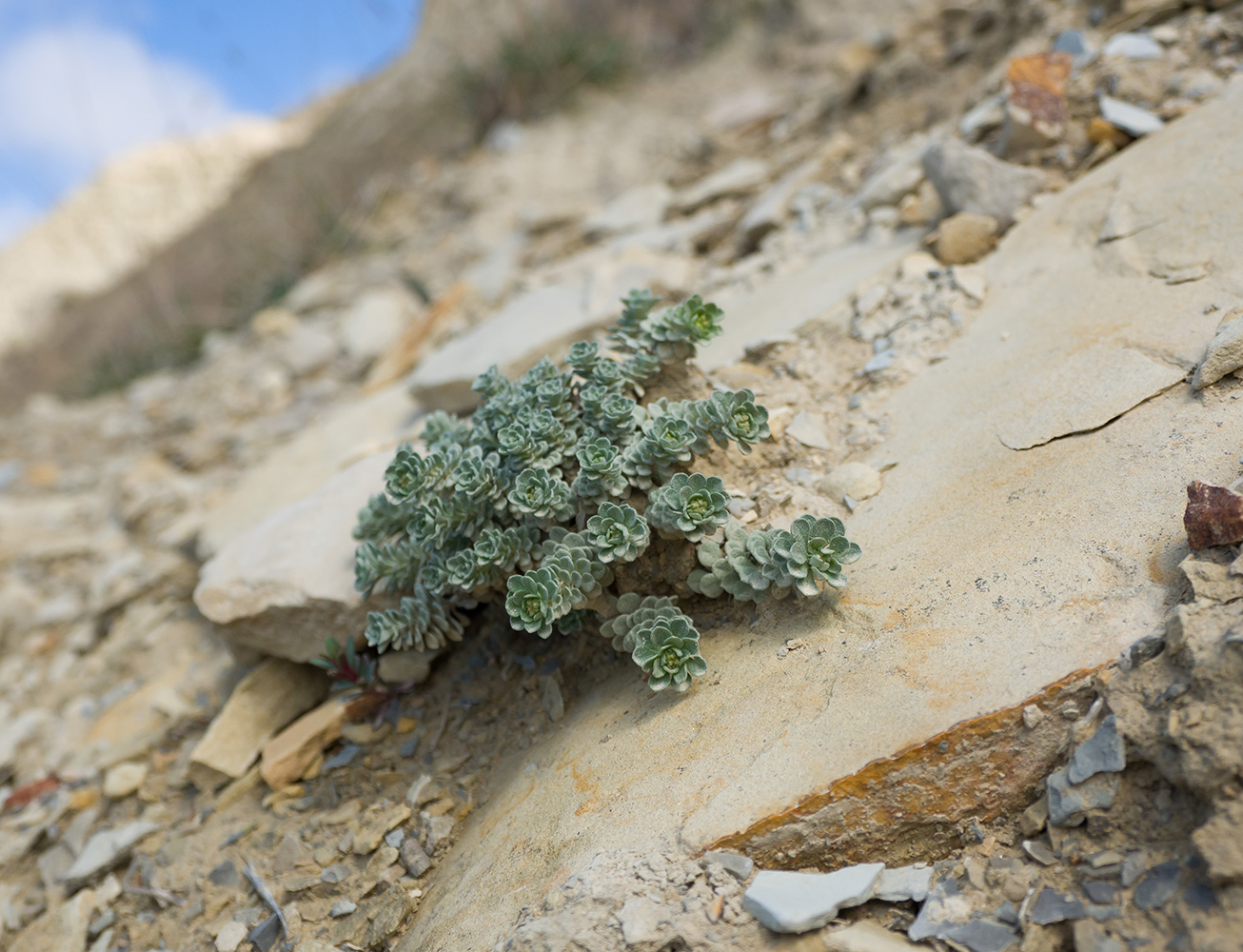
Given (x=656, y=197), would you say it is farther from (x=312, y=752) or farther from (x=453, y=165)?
(x=312, y=752)

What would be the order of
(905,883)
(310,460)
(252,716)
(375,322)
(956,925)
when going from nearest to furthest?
(956,925), (905,883), (252,716), (310,460), (375,322)

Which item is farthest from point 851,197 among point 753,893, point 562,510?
point 753,893

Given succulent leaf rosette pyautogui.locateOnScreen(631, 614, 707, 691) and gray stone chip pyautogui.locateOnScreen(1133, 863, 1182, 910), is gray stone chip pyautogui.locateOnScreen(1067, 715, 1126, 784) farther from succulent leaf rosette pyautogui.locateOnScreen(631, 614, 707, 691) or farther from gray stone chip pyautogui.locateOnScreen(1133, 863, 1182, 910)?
succulent leaf rosette pyautogui.locateOnScreen(631, 614, 707, 691)

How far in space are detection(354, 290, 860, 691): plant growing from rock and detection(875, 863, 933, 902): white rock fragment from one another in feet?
2.04

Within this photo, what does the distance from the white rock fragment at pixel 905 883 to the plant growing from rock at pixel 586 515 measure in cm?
62

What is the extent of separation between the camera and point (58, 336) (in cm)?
1164

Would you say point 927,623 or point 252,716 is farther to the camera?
point 252,716

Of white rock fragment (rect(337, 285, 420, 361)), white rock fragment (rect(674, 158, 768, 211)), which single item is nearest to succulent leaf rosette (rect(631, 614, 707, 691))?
Answer: white rock fragment (rect(674, 158, 768, 211))

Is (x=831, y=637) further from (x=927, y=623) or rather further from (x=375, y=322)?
(x=375, y=322)

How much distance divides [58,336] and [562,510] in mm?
12095

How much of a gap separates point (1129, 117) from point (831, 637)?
8.84ft

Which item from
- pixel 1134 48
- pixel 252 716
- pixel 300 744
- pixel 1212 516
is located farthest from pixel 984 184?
pixel 252 716

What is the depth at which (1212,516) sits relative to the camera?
1812mm

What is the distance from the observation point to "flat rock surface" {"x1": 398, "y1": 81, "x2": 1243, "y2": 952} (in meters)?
1.89
